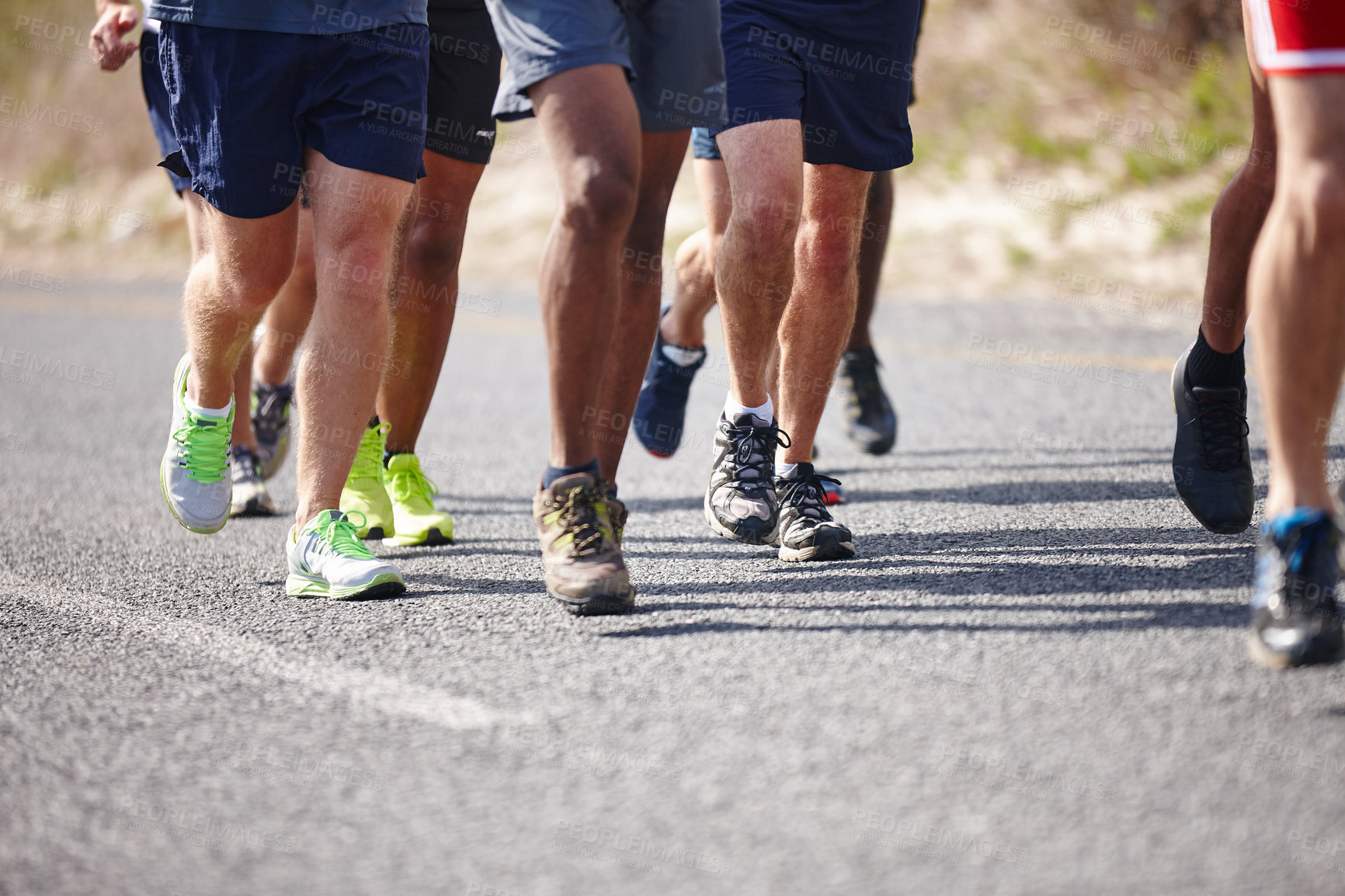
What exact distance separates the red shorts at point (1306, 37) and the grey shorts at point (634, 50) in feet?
3.93

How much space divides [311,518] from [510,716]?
3.96 ft

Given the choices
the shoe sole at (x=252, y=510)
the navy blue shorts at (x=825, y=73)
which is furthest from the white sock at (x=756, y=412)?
the shoe sole at (x=252, y=510)

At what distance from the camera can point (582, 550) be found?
2.85m

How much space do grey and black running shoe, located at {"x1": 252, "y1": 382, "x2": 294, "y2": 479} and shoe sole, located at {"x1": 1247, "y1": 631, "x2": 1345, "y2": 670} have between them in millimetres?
3430

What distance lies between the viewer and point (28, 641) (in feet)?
9.78

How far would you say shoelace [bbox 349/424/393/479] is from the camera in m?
3.92

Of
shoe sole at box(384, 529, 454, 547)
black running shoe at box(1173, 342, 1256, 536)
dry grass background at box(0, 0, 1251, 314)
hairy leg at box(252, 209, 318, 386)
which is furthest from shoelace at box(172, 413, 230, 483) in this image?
dry grass background at box(0, 0, 1251, 314)

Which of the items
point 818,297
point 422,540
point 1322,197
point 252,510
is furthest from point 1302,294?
point 252,510

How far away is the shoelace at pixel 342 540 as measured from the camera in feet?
10.6

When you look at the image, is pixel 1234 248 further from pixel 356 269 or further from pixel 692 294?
pixel 356 269

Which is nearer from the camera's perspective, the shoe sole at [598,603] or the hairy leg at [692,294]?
the shoe sole at [598,603]

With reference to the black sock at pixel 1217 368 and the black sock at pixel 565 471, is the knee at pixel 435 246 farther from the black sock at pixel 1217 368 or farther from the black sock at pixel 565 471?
the black sock at pixel 1217 368

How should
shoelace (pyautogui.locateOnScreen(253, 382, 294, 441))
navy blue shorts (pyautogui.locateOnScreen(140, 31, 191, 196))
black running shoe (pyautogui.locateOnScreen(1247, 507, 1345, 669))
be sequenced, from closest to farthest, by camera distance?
black running shoe (pyautogui.locateOnScreen(1247, 507, 1345, 669)) → navy blue shorts (pyautogui.locateOnScreen(140, 31, 191, 196)) → shoelace (pyautogui.locateOnScreen(253, 382, 294, 441))

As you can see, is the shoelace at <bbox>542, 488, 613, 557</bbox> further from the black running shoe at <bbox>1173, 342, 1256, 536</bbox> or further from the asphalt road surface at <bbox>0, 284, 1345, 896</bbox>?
the black running shoe at <bbox>1173, 342, 1256, 536</bbox>
